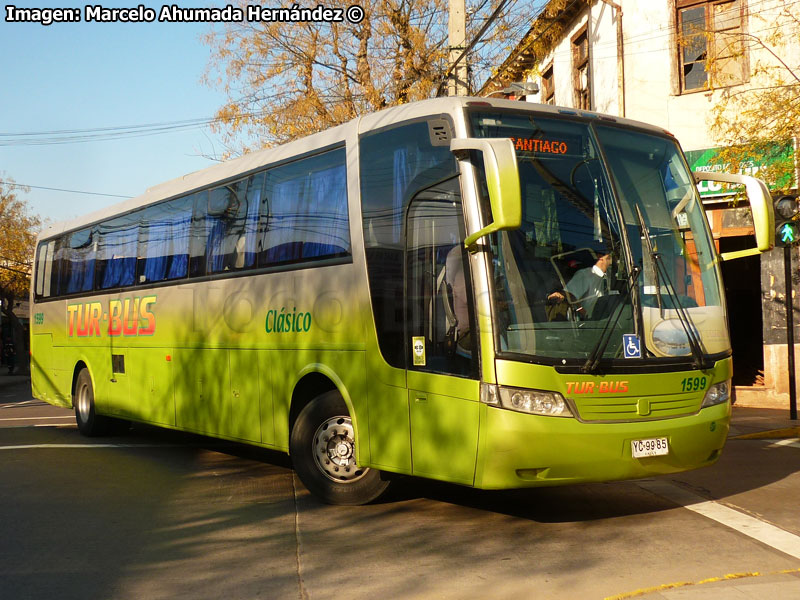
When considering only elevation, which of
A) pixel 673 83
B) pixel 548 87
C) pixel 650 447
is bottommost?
pixel 650 447

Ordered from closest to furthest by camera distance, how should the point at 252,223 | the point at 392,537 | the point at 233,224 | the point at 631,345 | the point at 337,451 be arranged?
the point at 631,345
the point at 392,537
the point at 337,451
the point at 252,223
the point at 233,224

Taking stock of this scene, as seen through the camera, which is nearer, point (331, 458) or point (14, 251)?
point (331, 458)

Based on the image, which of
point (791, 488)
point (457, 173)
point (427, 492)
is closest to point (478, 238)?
point (457, 173)

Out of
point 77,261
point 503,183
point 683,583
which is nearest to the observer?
point 683,583

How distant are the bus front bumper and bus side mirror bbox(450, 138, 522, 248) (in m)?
1.41

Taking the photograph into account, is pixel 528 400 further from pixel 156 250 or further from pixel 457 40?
pixel 457 40

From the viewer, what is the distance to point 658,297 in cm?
725

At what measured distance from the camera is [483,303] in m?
6.91

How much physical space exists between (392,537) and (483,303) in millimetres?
1916

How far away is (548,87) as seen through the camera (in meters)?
24.6

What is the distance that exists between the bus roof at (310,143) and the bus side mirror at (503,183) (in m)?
0.96

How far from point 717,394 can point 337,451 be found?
327 cm

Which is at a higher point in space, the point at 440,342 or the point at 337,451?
the point at 440,342

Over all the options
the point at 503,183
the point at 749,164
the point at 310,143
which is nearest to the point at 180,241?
the point at 310,143
